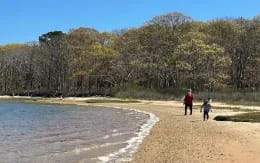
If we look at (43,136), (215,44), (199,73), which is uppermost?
(215,44)

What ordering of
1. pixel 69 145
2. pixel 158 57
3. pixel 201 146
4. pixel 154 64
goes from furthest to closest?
pixel 158 57, pixel 154 64, pixel 69 145, pixel 201 146

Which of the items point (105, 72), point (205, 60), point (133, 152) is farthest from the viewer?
point (105, 72)

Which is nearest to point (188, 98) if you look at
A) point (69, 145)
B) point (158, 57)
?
point (69, 145)

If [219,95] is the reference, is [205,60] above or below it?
above

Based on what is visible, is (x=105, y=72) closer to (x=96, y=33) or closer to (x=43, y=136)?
(x=96, y=33)

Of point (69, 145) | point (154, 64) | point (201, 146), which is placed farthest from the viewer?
point (154, 64)

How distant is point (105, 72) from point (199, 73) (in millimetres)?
23811

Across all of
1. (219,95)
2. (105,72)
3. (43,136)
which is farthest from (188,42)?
(43,136)

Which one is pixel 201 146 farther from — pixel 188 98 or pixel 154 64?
pixel 154 64

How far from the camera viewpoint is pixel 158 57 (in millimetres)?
80000

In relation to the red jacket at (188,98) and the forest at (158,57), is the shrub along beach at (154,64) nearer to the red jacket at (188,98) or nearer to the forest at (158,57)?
the forest at (158,57)

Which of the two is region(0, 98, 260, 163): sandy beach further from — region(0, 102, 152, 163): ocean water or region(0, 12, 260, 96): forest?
region(0, 12, 260, 96): forest

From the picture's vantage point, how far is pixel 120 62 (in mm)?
86375

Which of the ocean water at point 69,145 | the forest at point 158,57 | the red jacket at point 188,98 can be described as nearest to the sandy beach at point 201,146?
the ocean water at point 69,145
